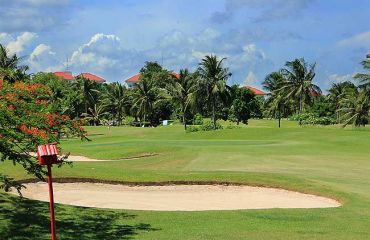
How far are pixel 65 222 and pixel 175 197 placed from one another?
23.6ft

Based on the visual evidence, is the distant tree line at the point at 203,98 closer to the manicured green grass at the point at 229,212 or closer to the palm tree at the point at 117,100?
the palm tree at the point at 117,100

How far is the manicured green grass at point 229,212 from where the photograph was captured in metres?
12.2

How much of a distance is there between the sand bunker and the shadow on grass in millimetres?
2933

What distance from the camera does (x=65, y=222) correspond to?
1357 centimetres

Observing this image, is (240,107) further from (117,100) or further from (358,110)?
(358,110)

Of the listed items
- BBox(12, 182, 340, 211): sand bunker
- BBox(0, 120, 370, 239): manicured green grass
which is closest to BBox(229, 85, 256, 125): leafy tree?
BBox(0, 120, 370, 239): manicured green grass

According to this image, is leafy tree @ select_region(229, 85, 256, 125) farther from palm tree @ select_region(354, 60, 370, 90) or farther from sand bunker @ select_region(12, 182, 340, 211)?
sand bunker @ select_region(12, 182, 340, 211)

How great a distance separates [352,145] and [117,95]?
75.7 metres

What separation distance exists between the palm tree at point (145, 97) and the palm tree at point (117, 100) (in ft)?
24.2

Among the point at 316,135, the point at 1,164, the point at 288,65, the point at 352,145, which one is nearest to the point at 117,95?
the point at 288,65

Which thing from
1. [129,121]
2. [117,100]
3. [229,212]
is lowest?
[229,212]

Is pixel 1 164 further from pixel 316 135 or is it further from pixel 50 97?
pixel 316 135

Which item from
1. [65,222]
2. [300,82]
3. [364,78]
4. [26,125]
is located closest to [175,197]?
[65,222]

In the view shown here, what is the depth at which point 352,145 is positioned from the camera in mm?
39969
